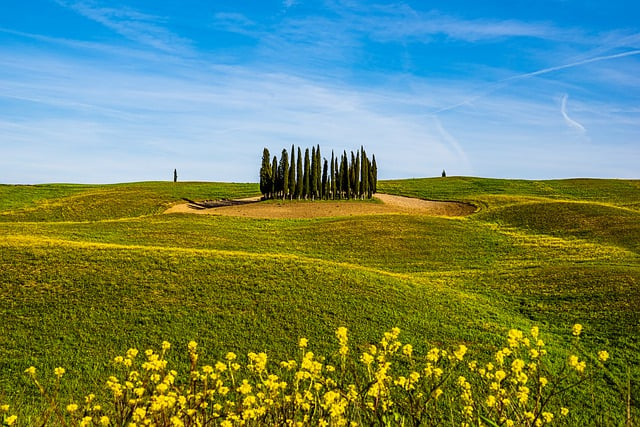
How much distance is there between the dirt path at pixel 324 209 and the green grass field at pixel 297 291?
11.1 m

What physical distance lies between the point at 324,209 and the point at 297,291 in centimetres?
3806

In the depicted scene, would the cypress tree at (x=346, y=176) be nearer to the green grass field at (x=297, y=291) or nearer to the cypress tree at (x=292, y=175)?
the cypress tree at (x=292, y=175)

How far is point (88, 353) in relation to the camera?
17844 millimetres

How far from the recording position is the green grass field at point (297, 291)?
61.9 ft

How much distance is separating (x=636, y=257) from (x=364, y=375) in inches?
1192

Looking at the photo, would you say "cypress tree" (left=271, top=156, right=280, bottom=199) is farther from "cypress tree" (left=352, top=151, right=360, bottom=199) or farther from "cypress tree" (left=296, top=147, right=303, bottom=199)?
"cypress tree" (left=352, top=151, right=360, bottom=199)

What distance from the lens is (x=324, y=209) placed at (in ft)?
204

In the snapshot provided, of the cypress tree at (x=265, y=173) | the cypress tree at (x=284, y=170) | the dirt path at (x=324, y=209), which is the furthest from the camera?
the cypress tree at (x=265, y=173)

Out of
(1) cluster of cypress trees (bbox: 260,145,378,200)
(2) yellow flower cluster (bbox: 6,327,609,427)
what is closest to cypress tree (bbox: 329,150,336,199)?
(1) cluster of cypress trees (bbox: 260,145,378,200)

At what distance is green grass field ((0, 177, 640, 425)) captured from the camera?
18.9 meters

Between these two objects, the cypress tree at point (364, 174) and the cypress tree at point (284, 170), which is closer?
the cypress tree at point (284, 170)

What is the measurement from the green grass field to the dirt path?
36.3 ft

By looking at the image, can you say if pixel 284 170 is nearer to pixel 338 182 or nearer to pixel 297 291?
pixel 338 182

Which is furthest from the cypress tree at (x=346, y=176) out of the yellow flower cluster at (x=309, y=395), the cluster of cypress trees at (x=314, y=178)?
the yellow flower cluster at (x=309, y=395)
